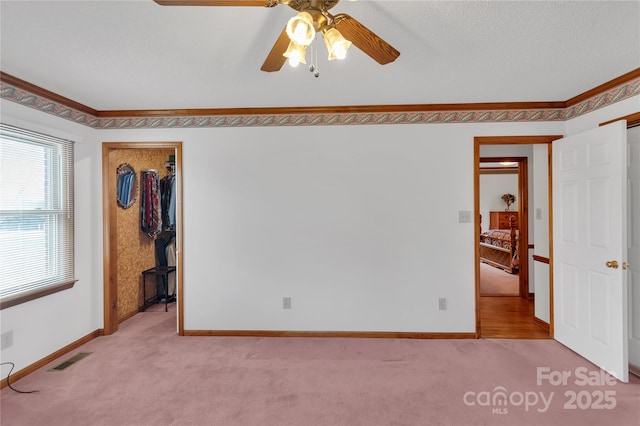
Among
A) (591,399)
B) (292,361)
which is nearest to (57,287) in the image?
(292,361)

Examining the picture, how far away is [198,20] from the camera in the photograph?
173cm

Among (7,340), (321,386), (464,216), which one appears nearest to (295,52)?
(321,386)

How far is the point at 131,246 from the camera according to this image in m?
4.04

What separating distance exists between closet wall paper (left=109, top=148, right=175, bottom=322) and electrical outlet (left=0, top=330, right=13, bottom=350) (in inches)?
50.5

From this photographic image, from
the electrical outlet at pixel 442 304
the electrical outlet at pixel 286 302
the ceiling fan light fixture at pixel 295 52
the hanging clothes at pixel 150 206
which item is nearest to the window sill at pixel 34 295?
the hanging clothes at pixel 150 206

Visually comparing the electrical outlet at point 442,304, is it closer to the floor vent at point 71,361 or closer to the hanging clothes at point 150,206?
the floor vent at point 71,361

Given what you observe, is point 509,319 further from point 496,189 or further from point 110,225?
point 496,189

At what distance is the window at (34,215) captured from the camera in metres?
2.43

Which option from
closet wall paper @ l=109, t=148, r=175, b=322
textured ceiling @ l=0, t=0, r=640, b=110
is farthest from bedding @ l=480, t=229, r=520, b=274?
closet wall paper @ l=109, t=148, r=175, b=322

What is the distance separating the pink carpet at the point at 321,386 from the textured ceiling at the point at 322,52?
2.37 metres

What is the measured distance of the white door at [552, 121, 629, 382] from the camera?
7.75ft

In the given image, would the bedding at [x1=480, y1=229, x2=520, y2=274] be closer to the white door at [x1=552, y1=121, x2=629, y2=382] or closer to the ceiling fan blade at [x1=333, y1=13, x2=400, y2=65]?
the white door at [x1=552, y1=121, x2=629, y2=382]

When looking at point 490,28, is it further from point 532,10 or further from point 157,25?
point 157,25

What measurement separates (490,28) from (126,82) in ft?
8.77
